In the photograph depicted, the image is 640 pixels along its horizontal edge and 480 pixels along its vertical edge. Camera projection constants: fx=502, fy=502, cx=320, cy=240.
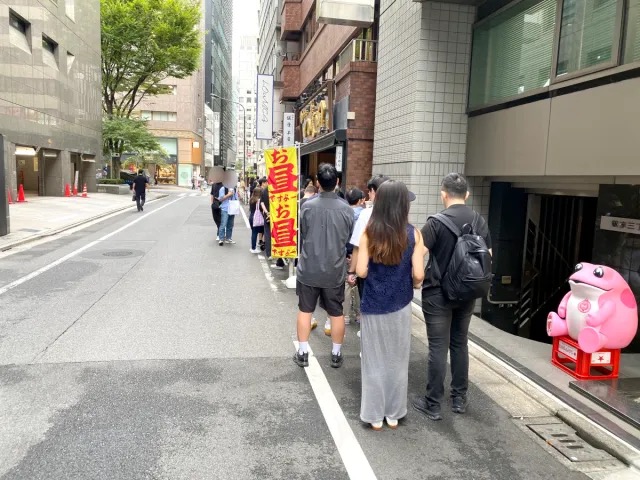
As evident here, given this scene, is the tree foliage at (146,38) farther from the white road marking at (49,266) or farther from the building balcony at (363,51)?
the building balcony at (363,51)

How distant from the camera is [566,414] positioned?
155 inches

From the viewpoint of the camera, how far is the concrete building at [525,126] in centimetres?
554

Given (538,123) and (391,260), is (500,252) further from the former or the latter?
(391,260)

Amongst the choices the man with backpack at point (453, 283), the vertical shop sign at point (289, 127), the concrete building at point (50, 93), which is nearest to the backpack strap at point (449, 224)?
the man with backpack at point (453, 283)

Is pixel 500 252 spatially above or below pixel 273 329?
above

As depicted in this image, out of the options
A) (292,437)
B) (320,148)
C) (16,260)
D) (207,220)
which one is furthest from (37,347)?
(207,220)

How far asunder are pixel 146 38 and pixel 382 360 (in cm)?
3793

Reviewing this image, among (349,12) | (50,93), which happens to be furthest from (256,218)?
(50,93)

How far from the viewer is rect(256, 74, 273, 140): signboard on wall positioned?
85.3ft

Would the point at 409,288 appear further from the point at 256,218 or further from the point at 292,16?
the point at 292,16

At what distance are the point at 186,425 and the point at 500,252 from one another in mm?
6597

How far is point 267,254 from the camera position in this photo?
11.0 metres

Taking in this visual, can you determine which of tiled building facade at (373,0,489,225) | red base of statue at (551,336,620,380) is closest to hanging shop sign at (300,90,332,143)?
tiled building facade at (373,0,489,225)

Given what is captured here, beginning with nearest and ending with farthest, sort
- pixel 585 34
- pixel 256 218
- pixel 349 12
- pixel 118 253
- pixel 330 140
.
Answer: pixel 585 34 → pixel 118 253 → pixel 256 218 → pixel 349 12 → pixel 330 140
